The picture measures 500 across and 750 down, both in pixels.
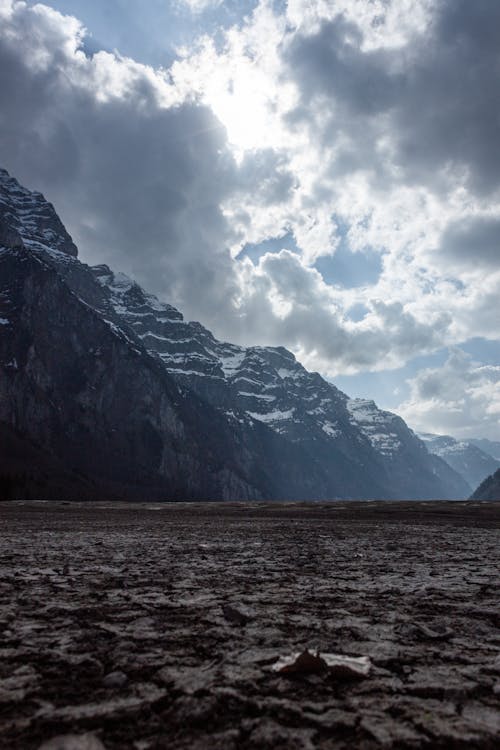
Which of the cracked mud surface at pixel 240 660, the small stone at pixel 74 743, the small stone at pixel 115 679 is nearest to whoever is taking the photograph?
the small stone at pixel 74 743

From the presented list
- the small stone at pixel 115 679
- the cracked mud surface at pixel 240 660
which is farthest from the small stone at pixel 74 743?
the small stone at pixel 115 679

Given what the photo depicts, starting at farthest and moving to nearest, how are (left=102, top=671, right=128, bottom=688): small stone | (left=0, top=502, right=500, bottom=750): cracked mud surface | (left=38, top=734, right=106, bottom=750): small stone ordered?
(left=102, top=671, right=128, bottom=688): small stone
(left=0, top=502, right=500, bottom=750): cracked mud surface
(left=38, top=734, right=106, bottom=750): small stone

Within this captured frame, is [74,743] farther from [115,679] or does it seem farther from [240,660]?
[240,660]

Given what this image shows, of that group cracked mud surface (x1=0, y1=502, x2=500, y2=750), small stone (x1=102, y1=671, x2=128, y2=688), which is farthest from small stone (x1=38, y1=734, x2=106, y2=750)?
small stone (x1=102, y1=671, x2=128, y2=688)

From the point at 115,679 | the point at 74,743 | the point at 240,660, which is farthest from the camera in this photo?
the point at 240,660

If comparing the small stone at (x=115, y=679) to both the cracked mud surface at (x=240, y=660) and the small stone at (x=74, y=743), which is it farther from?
the small stone at (x=74, y=743)

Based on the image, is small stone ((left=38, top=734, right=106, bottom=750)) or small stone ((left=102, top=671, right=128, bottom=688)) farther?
small stone ((left=102, top=671, right=128, bottom=688))

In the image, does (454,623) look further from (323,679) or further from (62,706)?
(62,706)

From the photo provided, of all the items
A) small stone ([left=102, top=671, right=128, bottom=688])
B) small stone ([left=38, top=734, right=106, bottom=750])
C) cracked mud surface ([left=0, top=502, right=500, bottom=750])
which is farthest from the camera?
small stone ([left=102, top=671, right=128, bottom=688])

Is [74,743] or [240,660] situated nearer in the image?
[74,743]

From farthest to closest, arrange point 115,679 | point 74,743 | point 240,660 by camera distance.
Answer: point 240,660 → point 115,679 → point 74,743

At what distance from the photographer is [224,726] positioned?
2.72 metres

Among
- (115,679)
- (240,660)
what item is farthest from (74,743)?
(240,660)

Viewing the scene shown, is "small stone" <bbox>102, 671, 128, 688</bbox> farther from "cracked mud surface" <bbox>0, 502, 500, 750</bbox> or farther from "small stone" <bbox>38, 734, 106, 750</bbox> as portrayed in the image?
"small stone" <bbox>38, 734, 106, 750</bbox>
